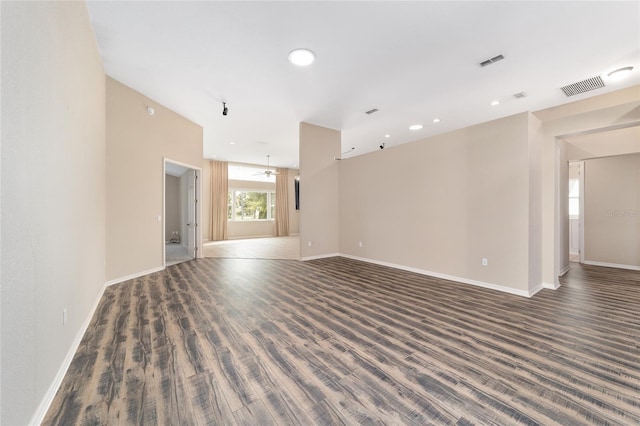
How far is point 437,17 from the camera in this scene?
2568mm

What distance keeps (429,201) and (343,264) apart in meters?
2.24

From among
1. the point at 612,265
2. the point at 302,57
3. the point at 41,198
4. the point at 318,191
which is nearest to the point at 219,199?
the point at 318,191

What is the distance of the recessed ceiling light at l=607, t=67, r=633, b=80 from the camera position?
3.43 meters

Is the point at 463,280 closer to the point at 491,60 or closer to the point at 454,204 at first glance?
the point at 454,204

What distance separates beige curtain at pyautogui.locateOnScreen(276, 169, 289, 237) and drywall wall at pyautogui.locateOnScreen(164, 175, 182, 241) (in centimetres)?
400

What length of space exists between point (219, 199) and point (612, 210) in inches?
445

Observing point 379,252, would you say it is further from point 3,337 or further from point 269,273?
point 3,337

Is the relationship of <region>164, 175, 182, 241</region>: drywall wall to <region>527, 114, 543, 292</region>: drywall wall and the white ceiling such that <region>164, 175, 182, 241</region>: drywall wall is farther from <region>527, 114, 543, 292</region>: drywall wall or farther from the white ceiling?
<region>527, 114, 543, 292</region>: drywall wall

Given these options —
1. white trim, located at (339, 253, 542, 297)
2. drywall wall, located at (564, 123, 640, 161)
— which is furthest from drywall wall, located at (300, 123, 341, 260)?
drywall wall, located at (564, 123, 640, 161)

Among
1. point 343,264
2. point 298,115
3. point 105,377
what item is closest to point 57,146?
point 105,377

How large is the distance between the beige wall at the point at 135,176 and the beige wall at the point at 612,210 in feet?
30.1

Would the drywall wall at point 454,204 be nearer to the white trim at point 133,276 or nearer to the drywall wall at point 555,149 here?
the drywall wall at point 555,149

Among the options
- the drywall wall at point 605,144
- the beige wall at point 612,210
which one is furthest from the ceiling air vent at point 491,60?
the beige wall at point 612,210

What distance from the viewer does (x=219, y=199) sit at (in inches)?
388
